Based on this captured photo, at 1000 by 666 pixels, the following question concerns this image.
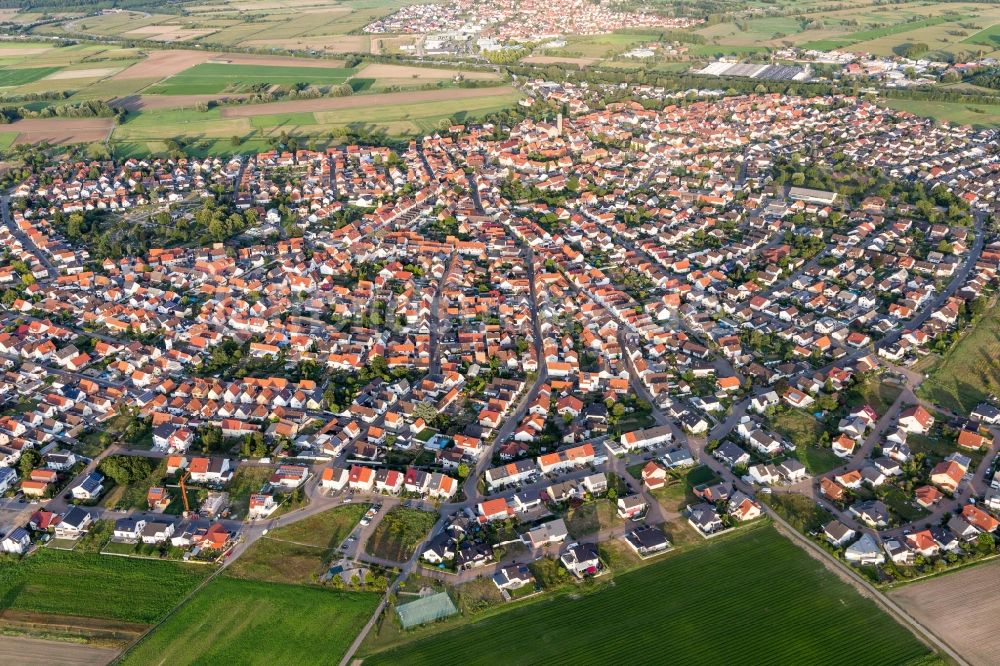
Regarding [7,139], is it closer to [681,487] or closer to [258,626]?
[258,626]

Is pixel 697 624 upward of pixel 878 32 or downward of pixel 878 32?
downward

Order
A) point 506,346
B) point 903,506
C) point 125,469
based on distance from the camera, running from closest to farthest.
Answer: point 903,506 → point 125,469 → point 506,346

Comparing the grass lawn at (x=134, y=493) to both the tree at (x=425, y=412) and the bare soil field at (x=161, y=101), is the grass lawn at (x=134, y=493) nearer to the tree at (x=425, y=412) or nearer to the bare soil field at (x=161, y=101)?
the tree at (x=425, y=412)

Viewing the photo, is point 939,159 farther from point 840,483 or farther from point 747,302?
point 840,483

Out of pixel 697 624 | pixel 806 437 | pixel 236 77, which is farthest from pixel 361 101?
pixel 697 624

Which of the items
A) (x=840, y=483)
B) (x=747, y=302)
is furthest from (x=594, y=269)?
(x=840, y=483)

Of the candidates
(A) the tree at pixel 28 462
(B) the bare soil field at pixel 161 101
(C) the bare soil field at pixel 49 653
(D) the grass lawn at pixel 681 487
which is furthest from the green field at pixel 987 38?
(C) the bare soil field at pixel 49 653
